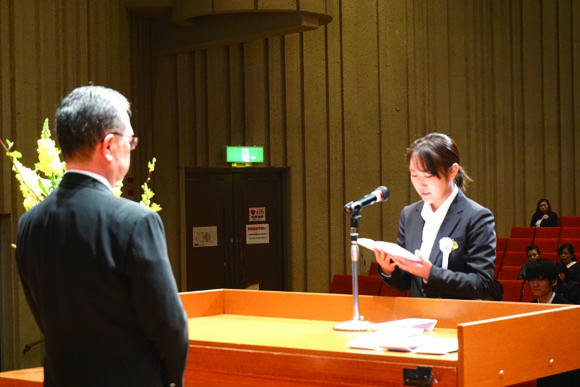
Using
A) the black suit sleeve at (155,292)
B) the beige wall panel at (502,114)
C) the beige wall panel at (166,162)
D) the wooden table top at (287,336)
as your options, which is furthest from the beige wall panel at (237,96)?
the black suit sleeve at (155,292)

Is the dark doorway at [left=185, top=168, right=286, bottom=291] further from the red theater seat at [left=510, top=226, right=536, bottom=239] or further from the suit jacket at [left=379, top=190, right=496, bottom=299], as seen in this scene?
the suit jacket at [left=379, top=190, right=496, bottom=299]

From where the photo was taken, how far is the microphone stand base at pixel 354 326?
264cm

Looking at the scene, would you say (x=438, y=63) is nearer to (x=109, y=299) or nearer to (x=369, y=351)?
(x=369, y=351)

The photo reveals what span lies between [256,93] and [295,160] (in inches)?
33.2

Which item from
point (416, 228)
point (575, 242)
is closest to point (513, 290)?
point (575, 242)

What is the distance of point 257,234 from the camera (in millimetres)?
8906

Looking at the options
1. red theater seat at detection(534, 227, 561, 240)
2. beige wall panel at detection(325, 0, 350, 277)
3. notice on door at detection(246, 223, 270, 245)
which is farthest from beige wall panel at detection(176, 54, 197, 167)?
red theater seat at detection(534, 227, 561, 240)

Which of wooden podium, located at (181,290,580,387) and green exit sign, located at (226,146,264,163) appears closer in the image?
wooden podium, located at (181,290,580,387)

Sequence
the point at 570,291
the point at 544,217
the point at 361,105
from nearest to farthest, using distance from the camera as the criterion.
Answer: the point at 570,291, the point at 361,105, the point at 544,217

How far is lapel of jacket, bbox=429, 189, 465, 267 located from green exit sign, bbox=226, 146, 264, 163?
5676mm

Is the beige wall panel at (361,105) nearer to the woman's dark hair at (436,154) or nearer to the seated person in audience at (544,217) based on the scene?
the seated person in audience at (544,217)

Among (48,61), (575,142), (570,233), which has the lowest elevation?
(570,233)

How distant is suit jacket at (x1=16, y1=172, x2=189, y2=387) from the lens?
163 cm

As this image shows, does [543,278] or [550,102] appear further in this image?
[550,102]
